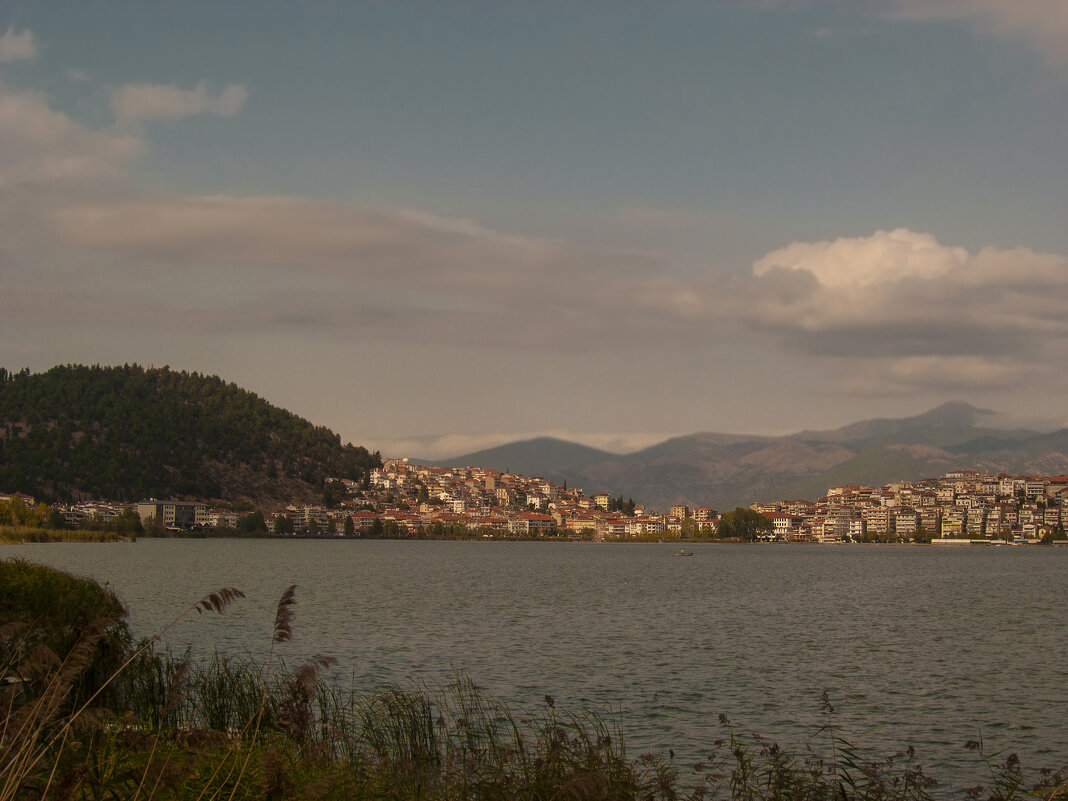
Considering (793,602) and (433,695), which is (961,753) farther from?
(793,602)

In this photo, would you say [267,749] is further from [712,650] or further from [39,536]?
[39,536]

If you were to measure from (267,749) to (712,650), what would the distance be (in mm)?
27161

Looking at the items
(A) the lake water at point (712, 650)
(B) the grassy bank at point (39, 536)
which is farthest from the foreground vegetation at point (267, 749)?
(B) the grassy bank at point (39, 536)

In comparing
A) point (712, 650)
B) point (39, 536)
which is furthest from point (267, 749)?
point (39, 536)

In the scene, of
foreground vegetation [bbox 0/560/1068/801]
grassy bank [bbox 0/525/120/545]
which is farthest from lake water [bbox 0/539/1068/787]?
grassy bank [bbox 0/525/120/545]

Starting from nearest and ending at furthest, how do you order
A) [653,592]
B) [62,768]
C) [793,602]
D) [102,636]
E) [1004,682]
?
[102,636] → [62,768] → [1004,682] → [793,602] → [653,592]

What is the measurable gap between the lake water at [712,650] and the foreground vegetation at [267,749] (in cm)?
203

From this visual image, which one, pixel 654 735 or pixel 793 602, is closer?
pixel 654 735

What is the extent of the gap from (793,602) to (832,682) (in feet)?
110

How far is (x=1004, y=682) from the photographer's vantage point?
30750 mm

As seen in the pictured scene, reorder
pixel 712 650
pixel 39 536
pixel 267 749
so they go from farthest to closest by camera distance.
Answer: pixel 39 536 < pixel 712 650 < pixel 267 749

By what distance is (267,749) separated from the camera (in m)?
12.0

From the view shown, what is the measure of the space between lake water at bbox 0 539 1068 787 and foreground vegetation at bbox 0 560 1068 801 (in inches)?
79.8

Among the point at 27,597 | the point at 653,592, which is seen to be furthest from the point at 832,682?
the point at 653,592
